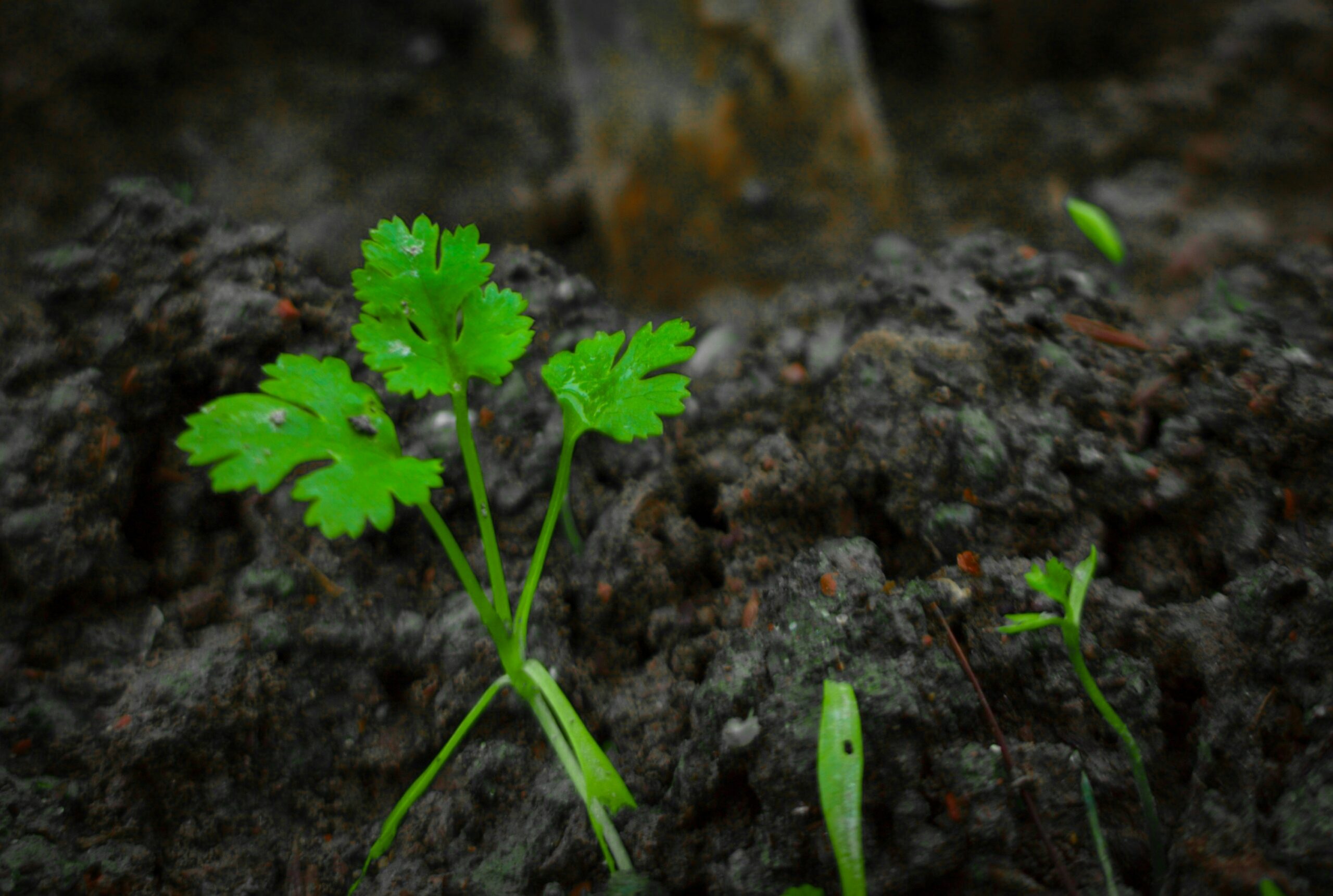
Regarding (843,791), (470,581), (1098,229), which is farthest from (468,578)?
(1098,229)

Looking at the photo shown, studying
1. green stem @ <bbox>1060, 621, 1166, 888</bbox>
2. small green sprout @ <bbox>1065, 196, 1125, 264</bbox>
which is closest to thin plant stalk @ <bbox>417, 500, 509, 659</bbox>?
green stem @ <bbox>1060, 621, 1166, 888</bbox>

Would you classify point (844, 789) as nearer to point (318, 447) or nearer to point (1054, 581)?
point (1054, 581)

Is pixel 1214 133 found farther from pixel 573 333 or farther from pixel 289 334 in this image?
pixel 289 334

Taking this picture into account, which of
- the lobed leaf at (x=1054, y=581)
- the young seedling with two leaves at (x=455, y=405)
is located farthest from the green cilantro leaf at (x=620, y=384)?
the lobed leaf at (x=1054, y=581)

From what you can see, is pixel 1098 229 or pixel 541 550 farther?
pixel 1098 229

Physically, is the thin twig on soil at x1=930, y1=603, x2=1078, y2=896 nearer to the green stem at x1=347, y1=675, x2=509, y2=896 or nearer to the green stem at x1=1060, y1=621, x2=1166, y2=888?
the green stem at x1=1060, y1=621, x2=1166, y2=888

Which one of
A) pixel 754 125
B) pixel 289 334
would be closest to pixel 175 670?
pixel 289 334

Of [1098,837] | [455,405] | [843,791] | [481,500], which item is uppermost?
[455,405]

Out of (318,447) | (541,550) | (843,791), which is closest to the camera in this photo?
(843,791)
